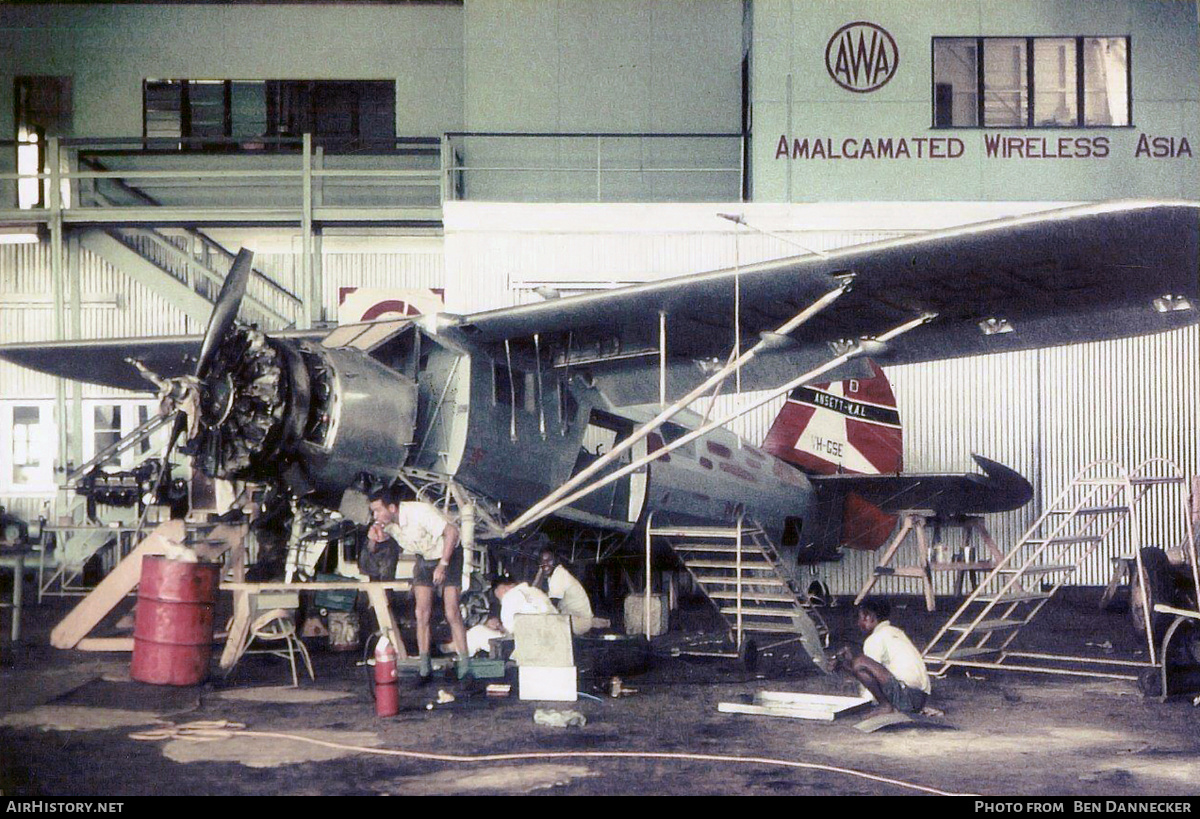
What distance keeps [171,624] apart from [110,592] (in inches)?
57.1

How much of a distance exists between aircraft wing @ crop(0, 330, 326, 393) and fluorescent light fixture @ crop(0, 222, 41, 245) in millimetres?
897

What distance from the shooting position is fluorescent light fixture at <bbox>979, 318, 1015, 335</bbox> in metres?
8.46

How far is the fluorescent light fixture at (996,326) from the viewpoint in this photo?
846cm

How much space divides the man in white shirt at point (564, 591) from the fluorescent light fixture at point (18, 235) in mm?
5239

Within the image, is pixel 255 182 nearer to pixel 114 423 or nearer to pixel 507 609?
pixel 114 423

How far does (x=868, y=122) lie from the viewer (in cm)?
1236

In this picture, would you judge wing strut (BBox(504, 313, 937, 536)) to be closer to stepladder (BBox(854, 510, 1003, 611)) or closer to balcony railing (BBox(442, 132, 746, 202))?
stepladder (BBox(854, 510, 1003, 611))

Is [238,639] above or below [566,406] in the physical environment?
below

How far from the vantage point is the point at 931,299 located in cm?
802

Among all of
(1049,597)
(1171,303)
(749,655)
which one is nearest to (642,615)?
(749,655)

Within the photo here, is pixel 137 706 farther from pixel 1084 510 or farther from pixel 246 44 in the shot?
pixel 246 44

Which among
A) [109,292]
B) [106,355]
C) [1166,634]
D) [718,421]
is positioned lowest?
[1166,634]

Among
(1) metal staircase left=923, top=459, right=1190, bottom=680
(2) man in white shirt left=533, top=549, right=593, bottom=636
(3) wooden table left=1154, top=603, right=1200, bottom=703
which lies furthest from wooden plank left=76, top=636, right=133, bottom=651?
(3) wooden table left=1154, top=603, right=1200, bottom=703

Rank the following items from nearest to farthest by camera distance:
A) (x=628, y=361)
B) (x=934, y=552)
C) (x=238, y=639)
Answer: (x=238, y=639) → (x=628, y=361) → (x=934, y=552)
